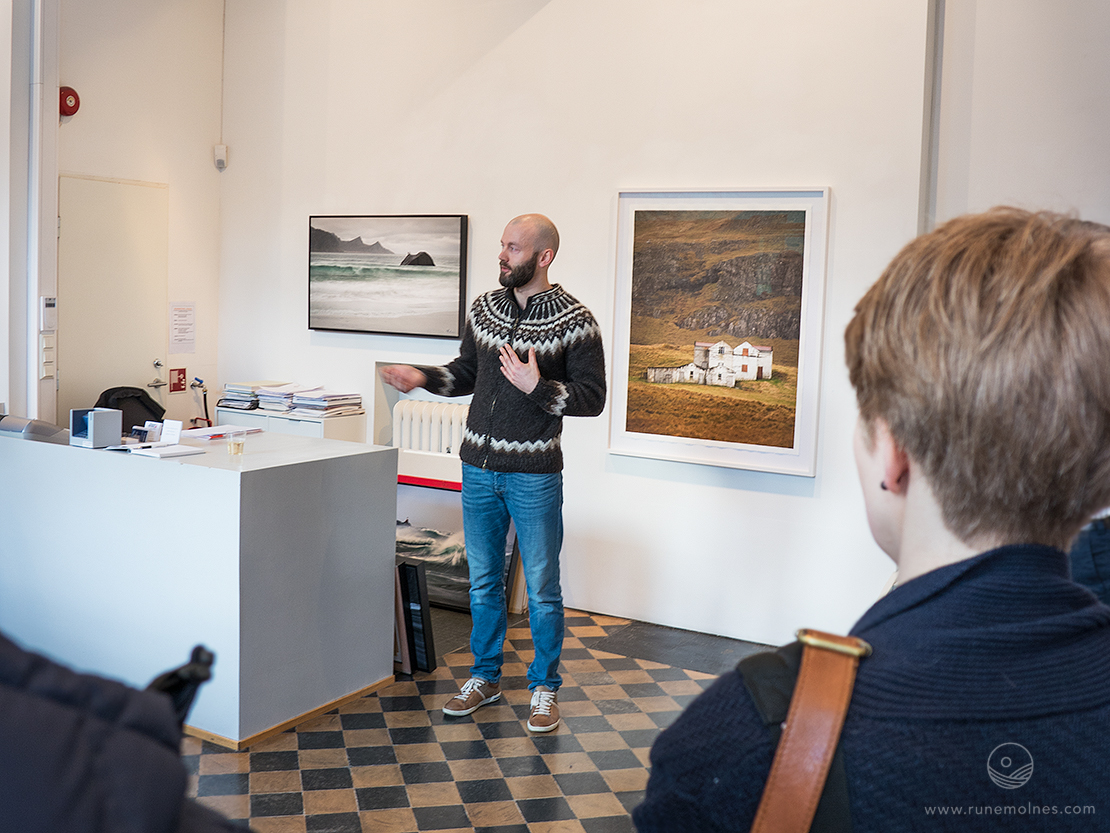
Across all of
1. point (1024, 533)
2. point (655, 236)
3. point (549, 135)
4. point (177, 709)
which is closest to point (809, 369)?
point (655, 236)

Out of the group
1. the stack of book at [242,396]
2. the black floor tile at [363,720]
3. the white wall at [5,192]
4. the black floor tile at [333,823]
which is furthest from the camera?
the stack of book at [242,396]

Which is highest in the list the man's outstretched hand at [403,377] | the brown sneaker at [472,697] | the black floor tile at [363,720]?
the man's outstretched hand at [403,377]

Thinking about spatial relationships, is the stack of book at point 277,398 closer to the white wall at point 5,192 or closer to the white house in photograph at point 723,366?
the white wall at point 5,192

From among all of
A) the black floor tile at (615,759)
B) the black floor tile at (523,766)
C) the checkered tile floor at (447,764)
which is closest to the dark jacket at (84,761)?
the checkered tile floor at (447,764)

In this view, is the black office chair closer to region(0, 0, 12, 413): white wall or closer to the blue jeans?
region(0, 0, 12, 413): white wall

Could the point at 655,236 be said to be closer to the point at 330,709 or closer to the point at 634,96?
the point at 634,96

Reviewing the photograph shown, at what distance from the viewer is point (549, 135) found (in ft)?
16.7

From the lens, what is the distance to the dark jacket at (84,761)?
1.69 ft

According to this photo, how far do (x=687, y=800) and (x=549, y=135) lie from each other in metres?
4.71

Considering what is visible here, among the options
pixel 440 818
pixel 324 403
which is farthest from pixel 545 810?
pixel 324 403

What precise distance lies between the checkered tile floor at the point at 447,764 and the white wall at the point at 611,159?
94 centimetres

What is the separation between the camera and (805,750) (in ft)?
2.26

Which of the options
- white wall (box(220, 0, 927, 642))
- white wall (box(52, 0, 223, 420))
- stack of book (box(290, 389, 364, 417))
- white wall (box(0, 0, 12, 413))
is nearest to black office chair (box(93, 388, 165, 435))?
white wall (box(52, 0, 223, 420))

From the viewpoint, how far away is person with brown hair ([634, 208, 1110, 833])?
700mm
